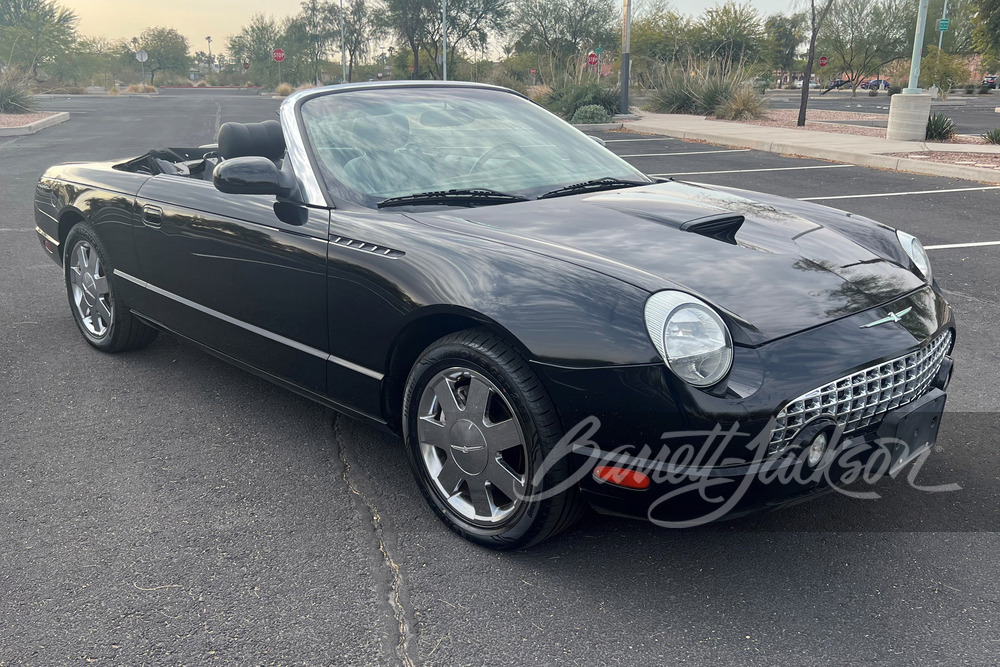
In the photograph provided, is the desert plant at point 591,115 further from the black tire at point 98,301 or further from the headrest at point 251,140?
the headrest at point 251,140

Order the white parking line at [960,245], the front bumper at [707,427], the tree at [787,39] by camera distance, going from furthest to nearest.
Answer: the tree at [787,39] < the white parking line at [960,245] < the front bumper at [707,427]

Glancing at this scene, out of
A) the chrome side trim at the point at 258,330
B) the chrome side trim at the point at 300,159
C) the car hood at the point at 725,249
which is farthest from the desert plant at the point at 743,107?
the chrome side trim at the point at 300,159

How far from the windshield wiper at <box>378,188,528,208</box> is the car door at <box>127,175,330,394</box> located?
27 cm

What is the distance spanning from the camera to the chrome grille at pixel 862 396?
2.27 metres

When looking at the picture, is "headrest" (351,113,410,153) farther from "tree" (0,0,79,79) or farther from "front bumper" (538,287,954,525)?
"tree" (0,0,79,79)

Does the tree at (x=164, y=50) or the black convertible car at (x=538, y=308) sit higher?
the tree at (x=164, y=50)

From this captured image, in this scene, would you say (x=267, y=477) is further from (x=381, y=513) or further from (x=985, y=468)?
(x=985, y=468)

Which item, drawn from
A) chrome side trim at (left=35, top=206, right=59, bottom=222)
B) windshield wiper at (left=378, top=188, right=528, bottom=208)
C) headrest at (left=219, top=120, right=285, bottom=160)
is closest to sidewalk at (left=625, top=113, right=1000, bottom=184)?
windshield wiper at (left=378, top=188, right=528, bottom=208)

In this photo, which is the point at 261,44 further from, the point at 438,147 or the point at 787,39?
the point at 438,147

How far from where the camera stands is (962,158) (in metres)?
12.9

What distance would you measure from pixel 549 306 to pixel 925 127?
635 inches

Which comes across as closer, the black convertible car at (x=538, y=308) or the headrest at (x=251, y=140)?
the black convertible car at (x=538, y=308)

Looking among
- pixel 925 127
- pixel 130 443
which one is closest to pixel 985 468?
pixel 130 443

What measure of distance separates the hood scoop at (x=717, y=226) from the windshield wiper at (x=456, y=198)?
67cm
